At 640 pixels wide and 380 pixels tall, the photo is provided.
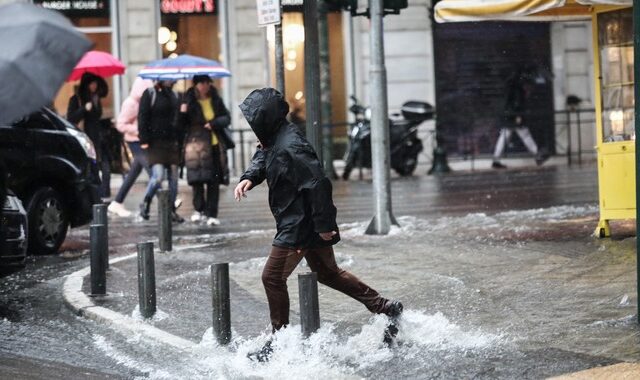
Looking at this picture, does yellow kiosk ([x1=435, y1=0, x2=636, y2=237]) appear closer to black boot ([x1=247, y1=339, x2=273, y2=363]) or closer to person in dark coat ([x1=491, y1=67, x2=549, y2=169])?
black boot ([x1=247, y1=339, x2=273, y2=363])

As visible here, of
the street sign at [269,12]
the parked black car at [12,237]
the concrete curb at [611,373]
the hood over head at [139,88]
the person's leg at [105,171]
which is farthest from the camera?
the person's leg at [105,171]

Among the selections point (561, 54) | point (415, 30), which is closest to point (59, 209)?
point (415, 30)

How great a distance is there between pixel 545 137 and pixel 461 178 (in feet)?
18.3

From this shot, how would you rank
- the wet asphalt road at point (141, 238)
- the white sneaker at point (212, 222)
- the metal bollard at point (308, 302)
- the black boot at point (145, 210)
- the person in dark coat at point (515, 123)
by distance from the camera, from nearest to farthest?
the metal bollard at point (308, 302)
the wet asphalt road at point (141, 238)
the white sneaker at point (212, 222)
the black boot at point (145, 210)
the person in dark coat at point (515, 123)

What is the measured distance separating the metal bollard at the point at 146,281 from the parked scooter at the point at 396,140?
51.0 ft

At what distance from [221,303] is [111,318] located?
1.44m

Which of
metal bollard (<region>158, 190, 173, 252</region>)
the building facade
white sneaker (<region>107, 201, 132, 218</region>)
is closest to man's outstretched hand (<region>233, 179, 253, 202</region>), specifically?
metal bollard (<region>158, 190, 173, 252</region>)

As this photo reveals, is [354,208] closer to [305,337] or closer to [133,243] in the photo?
[133,243]

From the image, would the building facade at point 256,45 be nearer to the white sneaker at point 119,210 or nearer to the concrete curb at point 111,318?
the white sneaker at point 119,210

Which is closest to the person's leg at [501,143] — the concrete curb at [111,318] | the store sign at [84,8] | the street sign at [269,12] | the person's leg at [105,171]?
the store sign at [84,8]

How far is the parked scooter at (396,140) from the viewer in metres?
25.3

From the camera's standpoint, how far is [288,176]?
7926mm

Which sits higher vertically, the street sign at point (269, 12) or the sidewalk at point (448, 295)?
the street sign at point (269, 12)

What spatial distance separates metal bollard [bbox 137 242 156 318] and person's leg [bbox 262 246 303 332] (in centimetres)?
178
